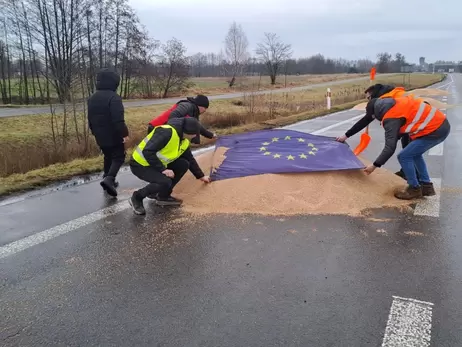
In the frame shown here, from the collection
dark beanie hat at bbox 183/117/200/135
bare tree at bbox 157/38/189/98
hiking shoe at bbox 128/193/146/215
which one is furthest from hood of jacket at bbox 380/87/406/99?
bare tree at bbox 157/38/189/98

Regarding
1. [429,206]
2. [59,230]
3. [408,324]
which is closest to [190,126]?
[59,230]

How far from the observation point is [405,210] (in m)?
5.19

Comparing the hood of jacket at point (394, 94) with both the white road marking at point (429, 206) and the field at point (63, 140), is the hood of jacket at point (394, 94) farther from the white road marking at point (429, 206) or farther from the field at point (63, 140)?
the field at point (63, 140)

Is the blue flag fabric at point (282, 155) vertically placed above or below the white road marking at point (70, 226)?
above

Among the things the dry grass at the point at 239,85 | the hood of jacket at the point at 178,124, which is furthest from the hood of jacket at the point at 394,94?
the dry grass at the point at 239,85

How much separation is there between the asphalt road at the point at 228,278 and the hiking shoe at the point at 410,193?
214 millimetres

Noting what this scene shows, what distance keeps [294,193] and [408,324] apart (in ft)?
9.30

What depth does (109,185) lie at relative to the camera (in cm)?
590

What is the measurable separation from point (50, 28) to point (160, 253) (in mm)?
37285

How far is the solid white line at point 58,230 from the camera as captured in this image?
13.8ft

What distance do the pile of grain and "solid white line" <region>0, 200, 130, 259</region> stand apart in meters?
0.90

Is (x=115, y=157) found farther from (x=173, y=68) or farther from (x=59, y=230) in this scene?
(x=173, y=68)

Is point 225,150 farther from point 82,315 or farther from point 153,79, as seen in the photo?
point 153,79

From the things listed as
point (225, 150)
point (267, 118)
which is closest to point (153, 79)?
point (267, 118)
